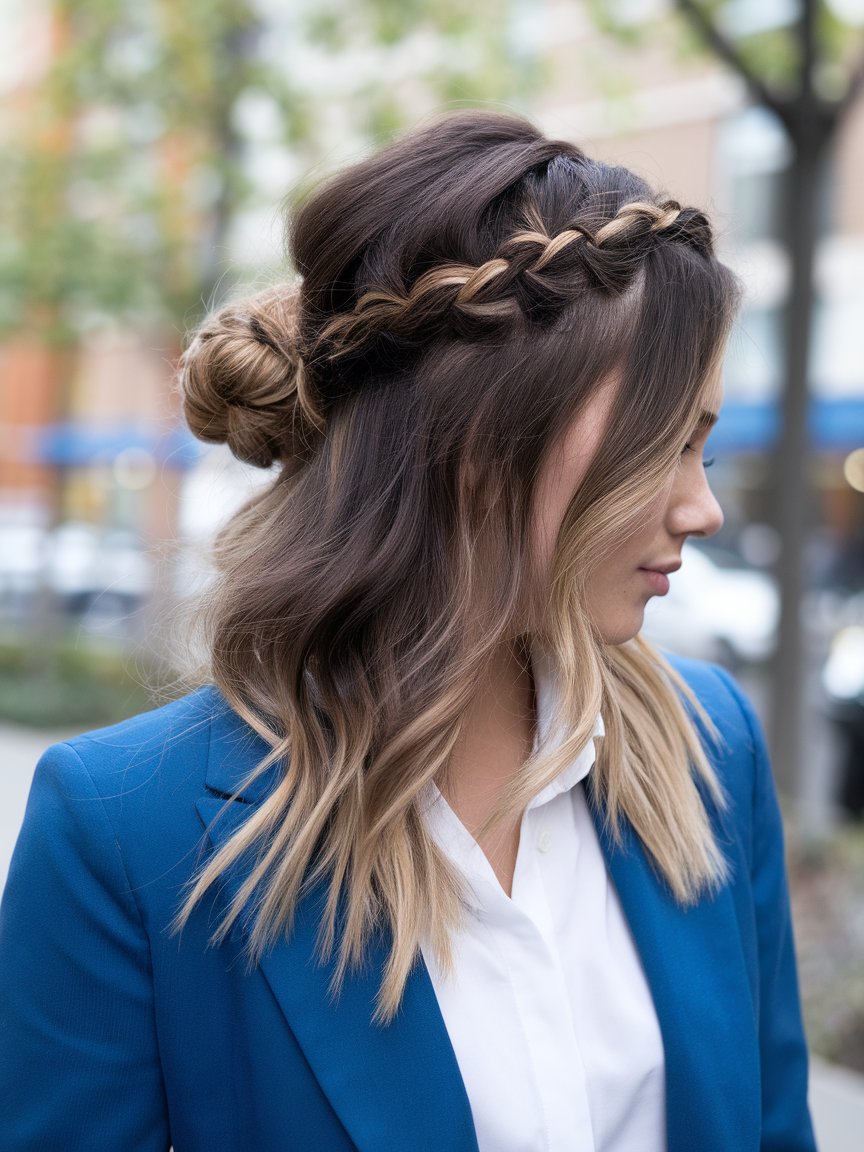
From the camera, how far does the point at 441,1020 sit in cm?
153

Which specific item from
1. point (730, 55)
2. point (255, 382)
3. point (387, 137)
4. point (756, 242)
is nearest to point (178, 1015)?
point (255, 382)

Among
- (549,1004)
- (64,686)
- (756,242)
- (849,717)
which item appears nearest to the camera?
(549,1004)

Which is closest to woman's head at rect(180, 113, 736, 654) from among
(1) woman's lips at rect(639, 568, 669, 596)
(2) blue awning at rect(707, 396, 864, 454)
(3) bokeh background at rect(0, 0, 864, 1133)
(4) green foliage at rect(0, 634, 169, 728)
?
(1) woman's lips at rect(639, 568, 669, 596)

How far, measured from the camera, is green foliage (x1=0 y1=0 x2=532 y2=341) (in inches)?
363

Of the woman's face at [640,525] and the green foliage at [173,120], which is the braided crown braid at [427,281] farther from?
the green foliage at [173,120]

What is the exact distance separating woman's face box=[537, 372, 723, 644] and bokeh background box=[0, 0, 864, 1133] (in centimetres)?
30

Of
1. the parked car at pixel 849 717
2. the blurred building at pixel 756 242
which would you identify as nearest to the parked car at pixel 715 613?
the blurred building at pixel 756 242

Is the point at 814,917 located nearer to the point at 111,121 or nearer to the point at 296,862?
the point at 296,862

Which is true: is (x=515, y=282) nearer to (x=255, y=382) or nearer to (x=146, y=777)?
(x=255, y=382)

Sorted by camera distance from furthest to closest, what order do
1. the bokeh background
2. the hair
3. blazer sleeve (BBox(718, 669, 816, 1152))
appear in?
the bokeh background, blazer sleeve (BBox(718, 669, 816, 1152)), the hair

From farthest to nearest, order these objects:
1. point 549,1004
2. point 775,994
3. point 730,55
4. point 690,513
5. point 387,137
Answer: point 730,55 < point 387,137 < point 775,994 < point 690,513 < point 549,1004

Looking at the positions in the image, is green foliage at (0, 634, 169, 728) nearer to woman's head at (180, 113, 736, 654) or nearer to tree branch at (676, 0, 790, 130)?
tree branch at (676, 0, 790, 130)

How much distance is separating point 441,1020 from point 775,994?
2.24ft

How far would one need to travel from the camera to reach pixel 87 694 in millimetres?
11109
